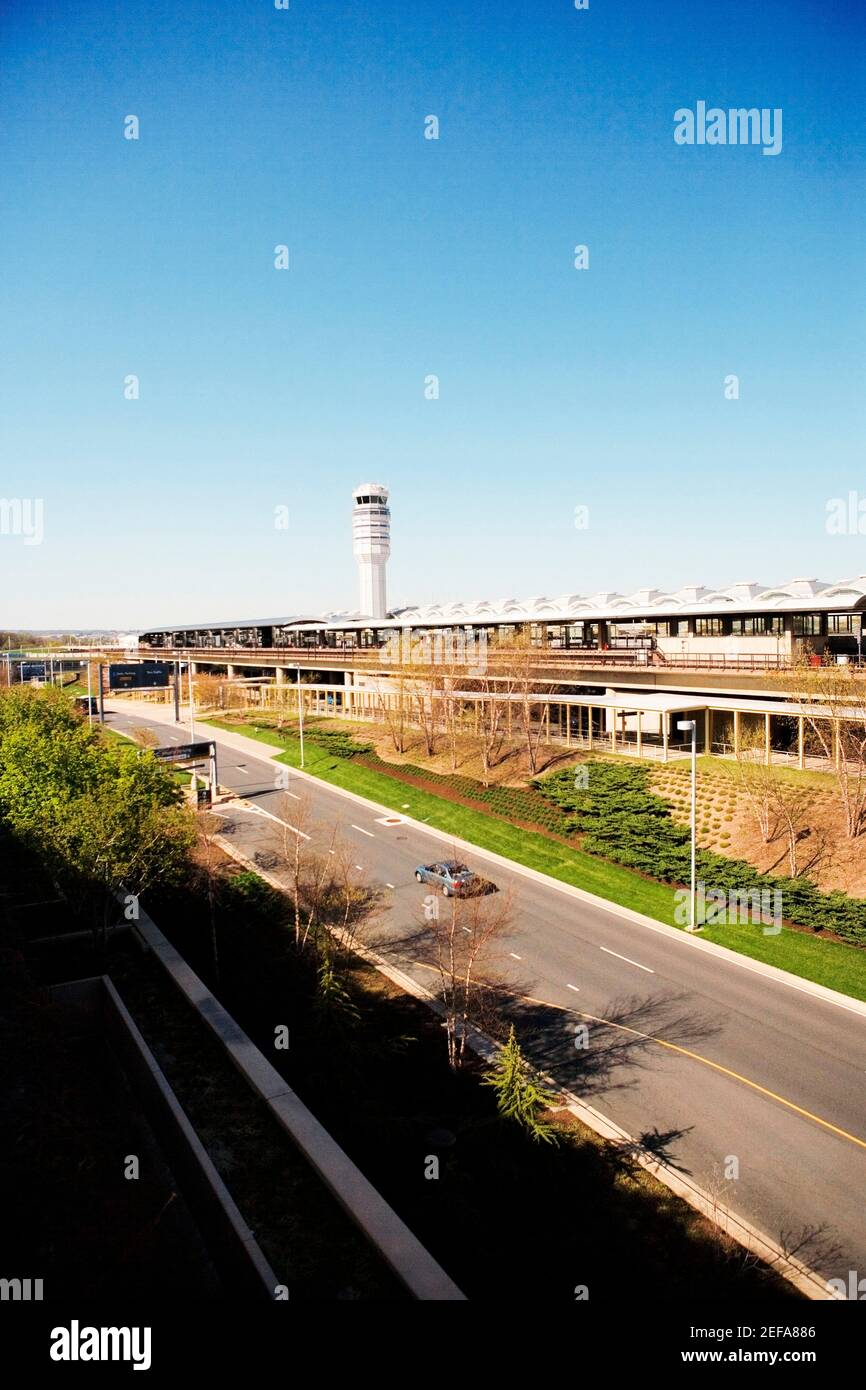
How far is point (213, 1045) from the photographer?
53.9 feet

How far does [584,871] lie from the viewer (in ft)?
99.0

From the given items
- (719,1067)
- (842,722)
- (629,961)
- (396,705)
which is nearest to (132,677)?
(396,705)

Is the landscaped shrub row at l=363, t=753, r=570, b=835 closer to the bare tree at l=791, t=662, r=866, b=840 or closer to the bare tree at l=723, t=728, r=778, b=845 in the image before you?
the bare tree at l=723, t=728, r=778, b=845

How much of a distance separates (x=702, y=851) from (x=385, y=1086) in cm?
1661

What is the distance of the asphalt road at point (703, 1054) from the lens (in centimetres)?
1380

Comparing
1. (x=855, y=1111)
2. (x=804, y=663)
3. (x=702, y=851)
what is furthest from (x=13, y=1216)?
(x=804, y=663)

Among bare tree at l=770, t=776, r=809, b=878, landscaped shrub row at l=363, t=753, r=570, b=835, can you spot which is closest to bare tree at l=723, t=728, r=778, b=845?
bare tree at l=770, t=776, r=809, b=878

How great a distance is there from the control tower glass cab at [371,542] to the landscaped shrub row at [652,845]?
74814 mm

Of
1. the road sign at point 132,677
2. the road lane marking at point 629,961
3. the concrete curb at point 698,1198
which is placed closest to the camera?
the concrete curb at point 698,1198

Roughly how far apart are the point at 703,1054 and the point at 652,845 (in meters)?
12.2

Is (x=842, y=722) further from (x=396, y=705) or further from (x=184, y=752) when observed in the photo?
(x=396, y=705)

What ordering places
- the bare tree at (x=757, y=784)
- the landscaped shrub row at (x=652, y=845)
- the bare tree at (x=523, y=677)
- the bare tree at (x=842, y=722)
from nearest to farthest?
the landscaped shrub row at (x=652, y=845) < the bare tree at (x=842, y=722) < the bare tree at (x=757, y=784) < the bare tree at (x=523, y=677)

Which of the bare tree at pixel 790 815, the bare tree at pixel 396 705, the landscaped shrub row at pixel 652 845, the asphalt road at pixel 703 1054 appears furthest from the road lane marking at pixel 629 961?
the bare tree at pixel 396 705

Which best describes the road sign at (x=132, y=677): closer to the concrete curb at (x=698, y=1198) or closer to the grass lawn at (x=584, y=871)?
the grass lawn at (x=584, y=871)
